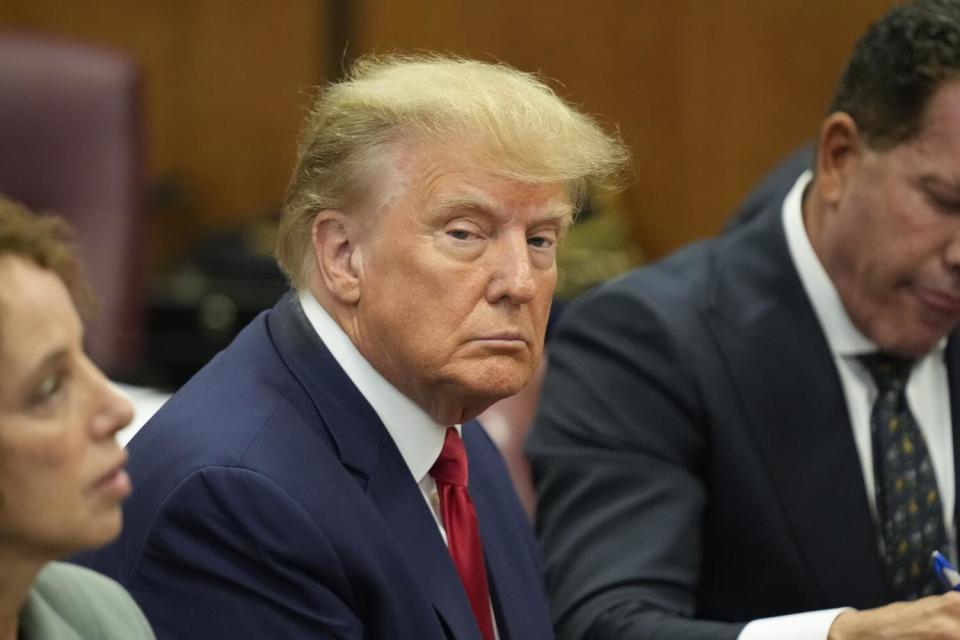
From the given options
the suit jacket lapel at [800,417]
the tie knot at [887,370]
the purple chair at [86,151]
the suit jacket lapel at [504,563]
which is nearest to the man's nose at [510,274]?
the suit jacket lapel at [504,563]

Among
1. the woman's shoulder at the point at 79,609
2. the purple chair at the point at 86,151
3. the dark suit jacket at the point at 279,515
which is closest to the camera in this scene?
the woman's shoulder at the point at 79,609

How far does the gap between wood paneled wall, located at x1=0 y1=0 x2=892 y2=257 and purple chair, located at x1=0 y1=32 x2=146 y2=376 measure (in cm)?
101

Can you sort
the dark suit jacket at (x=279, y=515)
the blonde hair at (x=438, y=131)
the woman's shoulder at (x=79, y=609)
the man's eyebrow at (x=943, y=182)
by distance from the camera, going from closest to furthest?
the woman's shoulder at (x=79, y=609) → the dark suit jacket at (x=279, y=515) → the blonde hair at (x=438, y=131) → the man's eyebrow at (x=943, y=182)

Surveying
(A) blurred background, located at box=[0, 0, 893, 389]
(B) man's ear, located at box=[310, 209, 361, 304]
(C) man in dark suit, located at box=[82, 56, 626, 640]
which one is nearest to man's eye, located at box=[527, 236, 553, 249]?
(C) man in dark suit, located at box=[82, 56, 626, 640]

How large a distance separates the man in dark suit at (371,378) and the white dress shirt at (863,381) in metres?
0.55

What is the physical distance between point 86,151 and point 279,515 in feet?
7.00

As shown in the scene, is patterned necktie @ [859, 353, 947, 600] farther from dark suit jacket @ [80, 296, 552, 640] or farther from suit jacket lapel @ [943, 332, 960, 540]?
dark suit jacket @ [80, 296, 552, 640]

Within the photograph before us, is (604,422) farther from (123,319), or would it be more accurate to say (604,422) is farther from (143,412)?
(123,319)

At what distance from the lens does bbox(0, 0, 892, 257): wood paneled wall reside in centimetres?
454

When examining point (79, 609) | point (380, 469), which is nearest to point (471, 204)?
point (380, 469)

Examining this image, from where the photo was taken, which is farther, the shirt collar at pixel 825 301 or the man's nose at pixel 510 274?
the shirt collar at pixel 825 301

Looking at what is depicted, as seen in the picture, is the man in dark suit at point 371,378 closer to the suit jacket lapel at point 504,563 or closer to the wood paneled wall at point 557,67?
the suit jacket lapel at point 504,563

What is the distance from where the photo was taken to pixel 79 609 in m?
1.38

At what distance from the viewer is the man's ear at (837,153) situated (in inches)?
82.7
